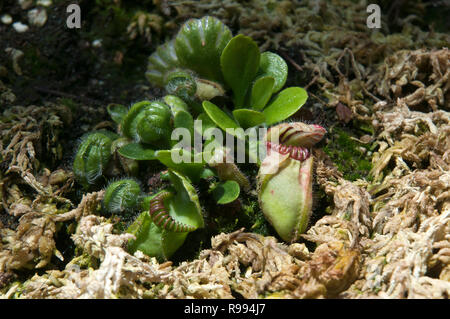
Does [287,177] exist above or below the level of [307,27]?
below

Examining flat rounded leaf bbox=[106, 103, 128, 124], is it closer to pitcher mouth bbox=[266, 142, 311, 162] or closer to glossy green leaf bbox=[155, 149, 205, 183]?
glossy green leaf bbox=[155, 149, 205, 183]

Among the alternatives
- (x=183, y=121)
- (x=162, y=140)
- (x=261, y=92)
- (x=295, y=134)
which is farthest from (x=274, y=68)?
(x=162, y=140)

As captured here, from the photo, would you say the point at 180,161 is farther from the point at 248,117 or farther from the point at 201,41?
the point at 201,41

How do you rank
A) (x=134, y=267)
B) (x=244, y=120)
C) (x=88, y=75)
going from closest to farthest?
1. (x=134, y=267)
2. (x=244, y=120)
3. (x=88, y=75)

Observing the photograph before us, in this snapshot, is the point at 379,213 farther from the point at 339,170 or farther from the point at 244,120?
the point at 244,120

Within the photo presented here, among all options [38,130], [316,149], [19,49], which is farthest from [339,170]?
[19,49]

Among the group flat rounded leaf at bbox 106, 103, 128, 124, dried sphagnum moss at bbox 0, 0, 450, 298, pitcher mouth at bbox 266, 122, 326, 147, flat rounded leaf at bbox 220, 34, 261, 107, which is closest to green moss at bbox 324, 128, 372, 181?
dried sphagnum moss at bbox 0, 0, 450, 298
